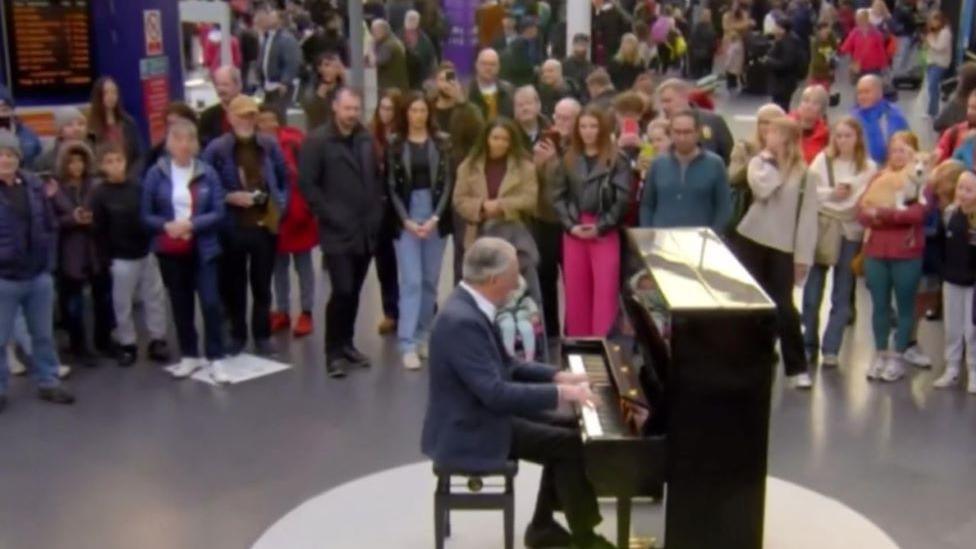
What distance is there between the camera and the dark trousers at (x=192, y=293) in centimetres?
761

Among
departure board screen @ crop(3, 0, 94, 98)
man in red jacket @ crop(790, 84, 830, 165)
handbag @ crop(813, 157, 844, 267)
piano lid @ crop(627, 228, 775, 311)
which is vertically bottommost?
handbag @ crop(813, 157, 844, 267)

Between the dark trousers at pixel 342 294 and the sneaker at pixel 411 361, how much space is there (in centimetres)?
38

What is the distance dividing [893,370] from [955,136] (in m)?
1.96

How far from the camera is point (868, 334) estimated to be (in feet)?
27.7

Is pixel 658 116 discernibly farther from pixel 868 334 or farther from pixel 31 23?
pixel 31 23

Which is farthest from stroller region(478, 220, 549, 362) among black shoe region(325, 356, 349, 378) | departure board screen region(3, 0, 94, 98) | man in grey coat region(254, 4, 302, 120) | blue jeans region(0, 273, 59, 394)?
man in grey coat region(254, 4, 302, 120)

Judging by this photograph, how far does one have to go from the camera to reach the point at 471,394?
16.0 feet

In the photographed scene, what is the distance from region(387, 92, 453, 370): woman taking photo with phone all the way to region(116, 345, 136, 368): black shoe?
1.66m

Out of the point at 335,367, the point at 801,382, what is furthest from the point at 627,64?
the point at 335,367

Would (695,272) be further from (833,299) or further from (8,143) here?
(8,143)

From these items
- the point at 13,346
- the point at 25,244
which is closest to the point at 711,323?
the point at 25,244

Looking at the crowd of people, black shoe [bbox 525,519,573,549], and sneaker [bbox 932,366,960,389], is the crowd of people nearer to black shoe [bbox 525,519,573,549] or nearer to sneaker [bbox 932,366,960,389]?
sneaker [bbox 932,366,960,389]

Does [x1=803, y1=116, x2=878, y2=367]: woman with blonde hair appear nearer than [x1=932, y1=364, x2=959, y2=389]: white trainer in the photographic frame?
No

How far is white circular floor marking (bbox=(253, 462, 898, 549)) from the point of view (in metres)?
5.52
